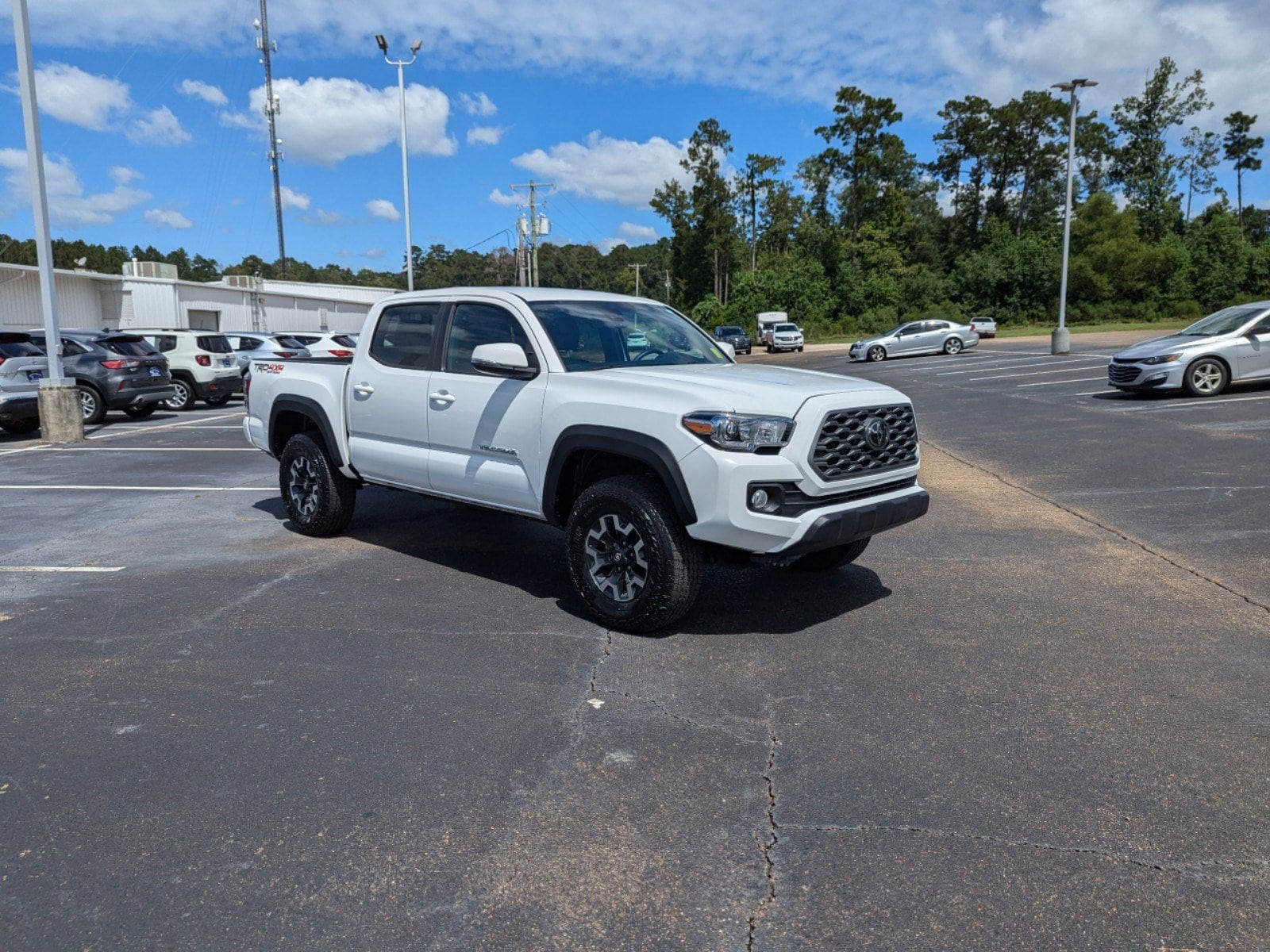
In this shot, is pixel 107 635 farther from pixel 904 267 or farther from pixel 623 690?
pixel 904 267

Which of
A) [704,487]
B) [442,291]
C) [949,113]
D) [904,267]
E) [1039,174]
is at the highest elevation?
[949,113]

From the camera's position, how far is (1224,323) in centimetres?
1639

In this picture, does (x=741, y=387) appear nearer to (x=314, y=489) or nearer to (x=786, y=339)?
(x=314, y=489)

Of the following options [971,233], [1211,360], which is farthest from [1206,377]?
[971,233]

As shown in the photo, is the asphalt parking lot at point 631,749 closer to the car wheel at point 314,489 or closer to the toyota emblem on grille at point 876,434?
the car wheel at point 314,489

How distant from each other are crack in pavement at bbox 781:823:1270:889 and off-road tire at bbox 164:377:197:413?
19.3 meters

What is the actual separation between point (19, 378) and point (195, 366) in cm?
553

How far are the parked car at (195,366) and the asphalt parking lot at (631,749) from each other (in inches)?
544

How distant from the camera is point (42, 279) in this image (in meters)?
14.1

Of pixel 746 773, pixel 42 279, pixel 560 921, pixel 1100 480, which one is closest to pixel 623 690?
pixel 746 773

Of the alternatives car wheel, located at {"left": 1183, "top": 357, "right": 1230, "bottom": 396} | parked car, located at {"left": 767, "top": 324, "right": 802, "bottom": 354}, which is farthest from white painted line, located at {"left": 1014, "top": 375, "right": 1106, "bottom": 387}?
parked car, located at {"left": 767, "top": 324, "right": 802, "bottom": 354}

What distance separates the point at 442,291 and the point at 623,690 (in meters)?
3.38

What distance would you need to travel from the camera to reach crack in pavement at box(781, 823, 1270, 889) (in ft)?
9.46

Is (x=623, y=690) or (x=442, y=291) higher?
(x=442, y=291)
